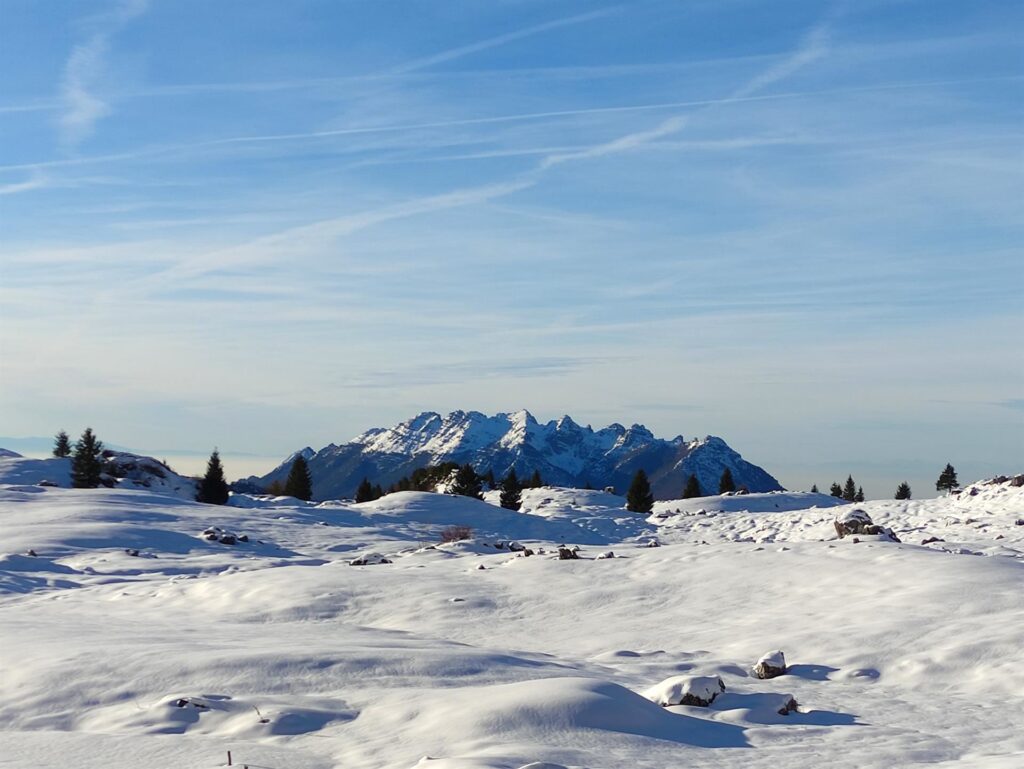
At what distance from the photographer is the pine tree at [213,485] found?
54.5 metres

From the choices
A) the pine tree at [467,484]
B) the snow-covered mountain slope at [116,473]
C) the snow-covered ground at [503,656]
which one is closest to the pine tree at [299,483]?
the snow-covered mountain slope at [116,473]

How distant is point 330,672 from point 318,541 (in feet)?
75.9

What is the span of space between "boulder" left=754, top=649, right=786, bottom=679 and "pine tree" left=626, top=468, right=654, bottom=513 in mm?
55435

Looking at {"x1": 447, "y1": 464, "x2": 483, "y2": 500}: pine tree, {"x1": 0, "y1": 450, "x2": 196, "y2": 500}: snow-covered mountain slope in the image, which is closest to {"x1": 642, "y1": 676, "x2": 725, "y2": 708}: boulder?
{"x1": 0, "y1": 450, "x2": 196, "y2": 500}: snow-covered mountain slope

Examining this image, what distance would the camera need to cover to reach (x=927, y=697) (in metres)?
11.8

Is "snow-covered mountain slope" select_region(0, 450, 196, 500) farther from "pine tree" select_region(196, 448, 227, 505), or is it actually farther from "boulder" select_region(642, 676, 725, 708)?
"boulder" select_region(642, 676, 725, 708)

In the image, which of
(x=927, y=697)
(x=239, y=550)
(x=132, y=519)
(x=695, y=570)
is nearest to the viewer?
(x=927, y=697)

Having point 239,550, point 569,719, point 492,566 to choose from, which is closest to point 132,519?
point 239,550

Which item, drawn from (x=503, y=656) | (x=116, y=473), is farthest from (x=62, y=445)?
(x=503, y=656)

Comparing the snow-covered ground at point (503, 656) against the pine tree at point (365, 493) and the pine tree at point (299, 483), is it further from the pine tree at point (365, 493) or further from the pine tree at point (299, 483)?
the pine tree at point (299, 483)

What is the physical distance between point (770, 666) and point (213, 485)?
4627cm

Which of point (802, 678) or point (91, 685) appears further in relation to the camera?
point (802, 678)

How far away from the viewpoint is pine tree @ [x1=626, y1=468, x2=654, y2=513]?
228 ft

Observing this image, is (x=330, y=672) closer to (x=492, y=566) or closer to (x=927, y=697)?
(x=927, y=697)
